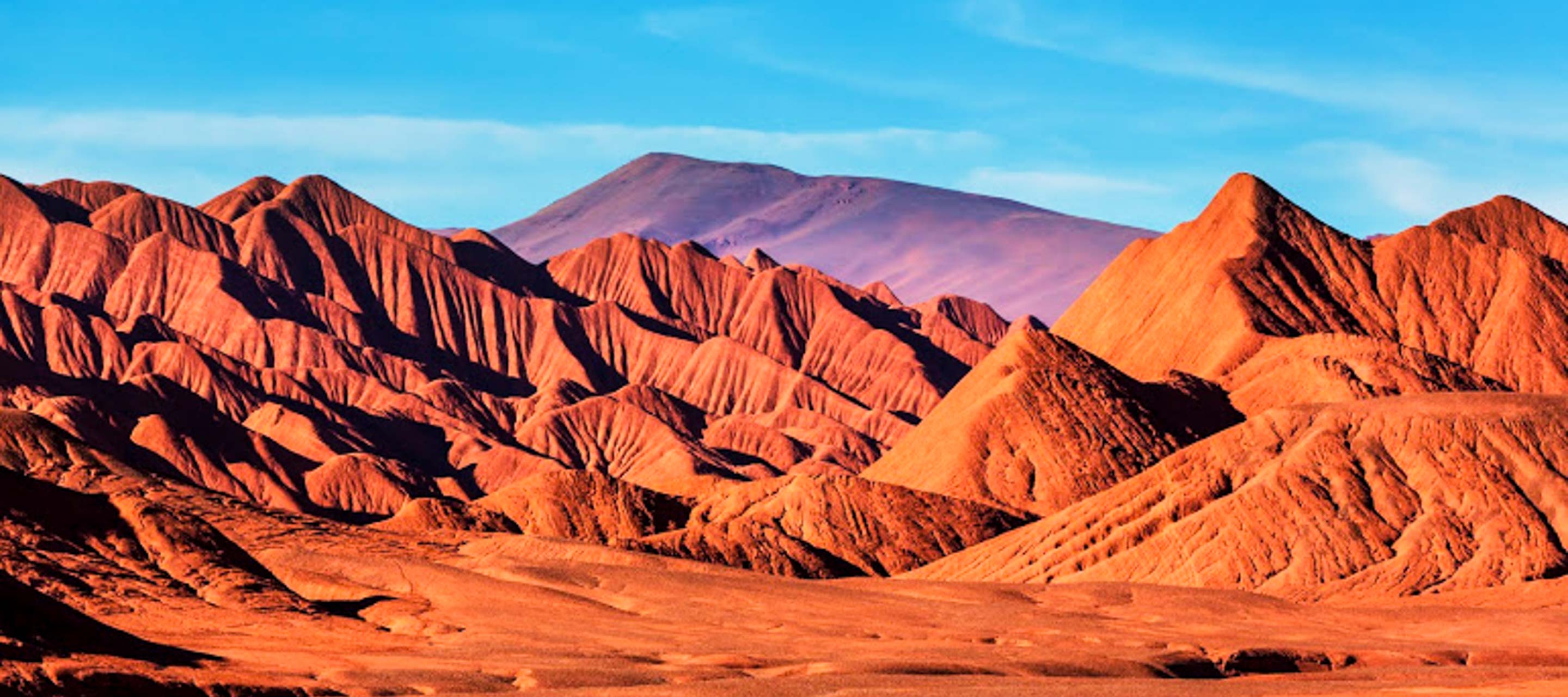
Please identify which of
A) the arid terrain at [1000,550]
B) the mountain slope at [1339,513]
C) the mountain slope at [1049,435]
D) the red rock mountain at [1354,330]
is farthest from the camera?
the red rock mountain at [1354,330]

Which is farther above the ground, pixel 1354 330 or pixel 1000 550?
pixel 1354 330

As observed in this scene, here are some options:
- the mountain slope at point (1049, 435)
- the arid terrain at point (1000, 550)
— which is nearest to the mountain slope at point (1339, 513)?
the arid terrain at point (1000, 550)

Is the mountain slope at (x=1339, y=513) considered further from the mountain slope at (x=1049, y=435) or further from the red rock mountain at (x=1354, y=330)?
the red rock mountain at (x=1354, y=330)

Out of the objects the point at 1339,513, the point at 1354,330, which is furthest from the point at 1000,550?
the point at 1354,330

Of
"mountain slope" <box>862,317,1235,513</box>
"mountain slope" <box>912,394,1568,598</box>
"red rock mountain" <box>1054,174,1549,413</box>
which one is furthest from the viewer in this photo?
"red rock mountain" <box>1054,174,1549,413</box>

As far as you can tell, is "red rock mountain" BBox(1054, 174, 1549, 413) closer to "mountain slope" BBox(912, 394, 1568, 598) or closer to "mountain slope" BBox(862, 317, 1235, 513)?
"mountain slope" BBox(862, 317, 1235, 513)

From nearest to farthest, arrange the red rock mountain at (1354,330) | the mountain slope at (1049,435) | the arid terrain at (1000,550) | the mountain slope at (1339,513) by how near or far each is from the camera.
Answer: the arid terrain at (1000,550) < the mountain slope at (1339,513) < the mountain slope at (1049,435) < the red rock mountain at (1354,330)

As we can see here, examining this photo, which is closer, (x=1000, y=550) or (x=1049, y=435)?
(x=1000, y=550)

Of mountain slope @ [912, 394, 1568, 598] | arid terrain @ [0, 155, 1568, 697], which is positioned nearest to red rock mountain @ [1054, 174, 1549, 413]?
arid terrain @ [0, 155, 1568, 697]

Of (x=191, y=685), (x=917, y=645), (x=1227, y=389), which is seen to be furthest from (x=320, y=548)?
(x=1227, y=389)

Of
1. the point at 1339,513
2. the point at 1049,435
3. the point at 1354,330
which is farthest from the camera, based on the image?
the point at 1354,330

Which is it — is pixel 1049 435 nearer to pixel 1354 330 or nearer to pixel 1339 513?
pixel 1339 513

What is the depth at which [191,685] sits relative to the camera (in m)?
67.6

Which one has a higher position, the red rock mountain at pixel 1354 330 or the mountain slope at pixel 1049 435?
the red rock mountain at pixel 1354 330
